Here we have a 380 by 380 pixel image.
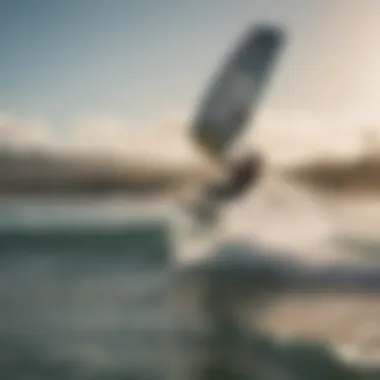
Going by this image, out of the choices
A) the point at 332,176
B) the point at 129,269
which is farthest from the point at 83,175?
the point at 332,176

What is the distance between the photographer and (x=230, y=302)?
123cm

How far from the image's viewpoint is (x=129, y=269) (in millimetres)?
1226

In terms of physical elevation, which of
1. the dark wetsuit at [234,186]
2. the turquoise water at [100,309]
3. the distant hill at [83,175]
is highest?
the distant hill at [83,175]

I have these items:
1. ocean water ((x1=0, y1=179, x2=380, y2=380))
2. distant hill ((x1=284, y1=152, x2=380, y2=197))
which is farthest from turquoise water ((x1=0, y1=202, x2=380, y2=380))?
distant hill ((x1=284, y1=152, x2=380, y2=197))

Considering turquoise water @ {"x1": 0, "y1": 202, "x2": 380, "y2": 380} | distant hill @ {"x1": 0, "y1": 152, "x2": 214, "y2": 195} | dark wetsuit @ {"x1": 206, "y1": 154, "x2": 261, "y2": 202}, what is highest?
distant hill @ {"x1": 0, "y1": 152, "x2": 214, "y2": 195}

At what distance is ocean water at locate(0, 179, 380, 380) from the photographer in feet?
3.93

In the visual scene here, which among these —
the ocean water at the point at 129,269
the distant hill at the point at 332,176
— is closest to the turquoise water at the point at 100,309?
the ocean water at the point at 129,269

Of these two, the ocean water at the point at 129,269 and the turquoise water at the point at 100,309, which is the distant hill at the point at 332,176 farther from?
the turquoise water at the point at 100,309

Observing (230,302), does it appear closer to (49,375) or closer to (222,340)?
(222,340)

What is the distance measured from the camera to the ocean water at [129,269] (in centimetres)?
120

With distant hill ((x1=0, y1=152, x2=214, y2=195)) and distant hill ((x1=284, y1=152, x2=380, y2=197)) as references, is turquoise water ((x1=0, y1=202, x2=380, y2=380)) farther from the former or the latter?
distant hill ((x1=284, y1=152, x2=380, y2=197))

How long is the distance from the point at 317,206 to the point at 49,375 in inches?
19.8

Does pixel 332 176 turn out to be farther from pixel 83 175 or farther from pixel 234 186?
pixel 83 175

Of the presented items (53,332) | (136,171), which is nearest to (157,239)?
(136,171)
